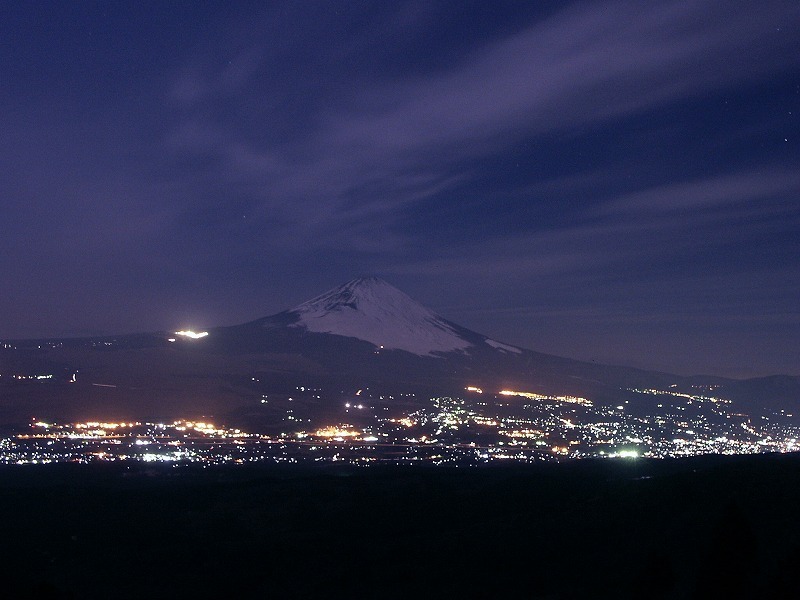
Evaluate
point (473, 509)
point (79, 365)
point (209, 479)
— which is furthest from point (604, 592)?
point (79, 365)

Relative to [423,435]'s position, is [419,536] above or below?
below

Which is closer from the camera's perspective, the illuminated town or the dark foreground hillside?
the dark foreground hillside

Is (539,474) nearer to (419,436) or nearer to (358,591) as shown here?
(358,591)

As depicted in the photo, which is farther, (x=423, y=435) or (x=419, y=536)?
(x=423, y=435)

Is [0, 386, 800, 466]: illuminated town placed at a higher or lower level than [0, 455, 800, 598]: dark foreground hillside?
higher
